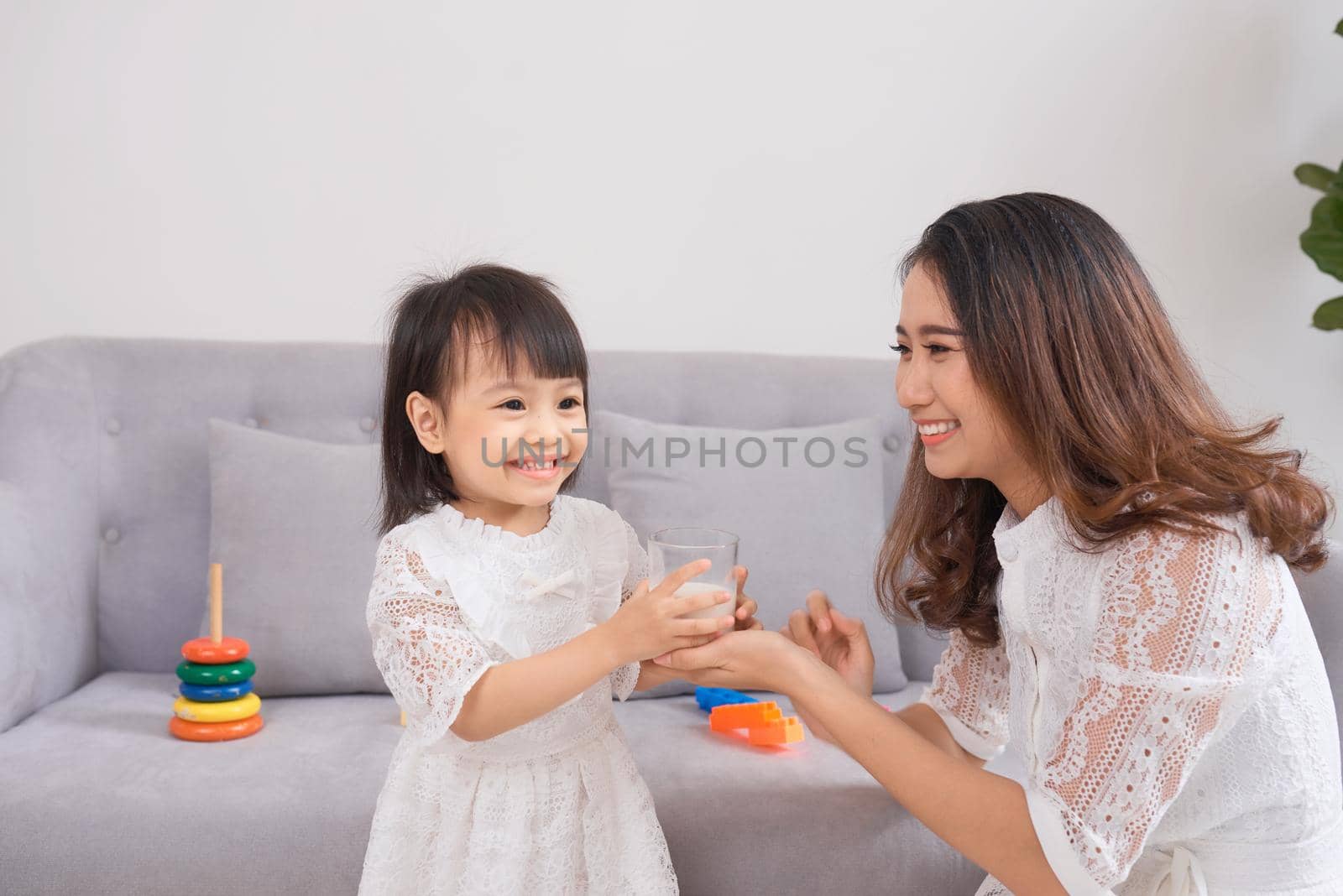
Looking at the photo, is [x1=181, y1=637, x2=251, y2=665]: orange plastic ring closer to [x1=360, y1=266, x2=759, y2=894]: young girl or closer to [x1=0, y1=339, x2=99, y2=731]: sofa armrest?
[x1=0, y1=339, x2=99, y2=731]: sofa armrest

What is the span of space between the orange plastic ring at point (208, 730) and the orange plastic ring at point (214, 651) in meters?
0.10

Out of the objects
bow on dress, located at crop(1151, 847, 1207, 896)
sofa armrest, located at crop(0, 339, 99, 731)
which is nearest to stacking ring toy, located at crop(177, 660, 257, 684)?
sofa armrest, located at crop(0, 339, 99, 731)

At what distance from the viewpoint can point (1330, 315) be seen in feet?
9.23

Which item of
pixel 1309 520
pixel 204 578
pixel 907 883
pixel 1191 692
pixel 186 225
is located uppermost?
pixel 186 225

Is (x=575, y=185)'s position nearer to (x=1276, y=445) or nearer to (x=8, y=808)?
(x=8, y=808)

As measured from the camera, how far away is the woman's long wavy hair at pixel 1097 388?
1.26 meters

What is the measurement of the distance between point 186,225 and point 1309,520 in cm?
227

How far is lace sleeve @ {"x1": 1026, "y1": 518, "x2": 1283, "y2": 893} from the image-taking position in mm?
1177

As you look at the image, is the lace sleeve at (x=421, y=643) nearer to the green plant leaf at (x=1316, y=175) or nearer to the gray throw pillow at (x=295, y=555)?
the gray throw pillow at (x=295, y=555)

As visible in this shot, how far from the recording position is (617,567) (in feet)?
Result: 4.95

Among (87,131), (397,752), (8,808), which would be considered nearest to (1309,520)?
(397,752)

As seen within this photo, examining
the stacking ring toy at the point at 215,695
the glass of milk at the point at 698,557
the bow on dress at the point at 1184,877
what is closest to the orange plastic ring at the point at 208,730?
the stacking ring toy at the point at 215,695

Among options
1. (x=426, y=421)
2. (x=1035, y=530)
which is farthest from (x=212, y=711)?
(x=1035, y=530)

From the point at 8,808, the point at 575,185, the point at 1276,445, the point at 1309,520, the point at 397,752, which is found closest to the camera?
the point at 1309,520
